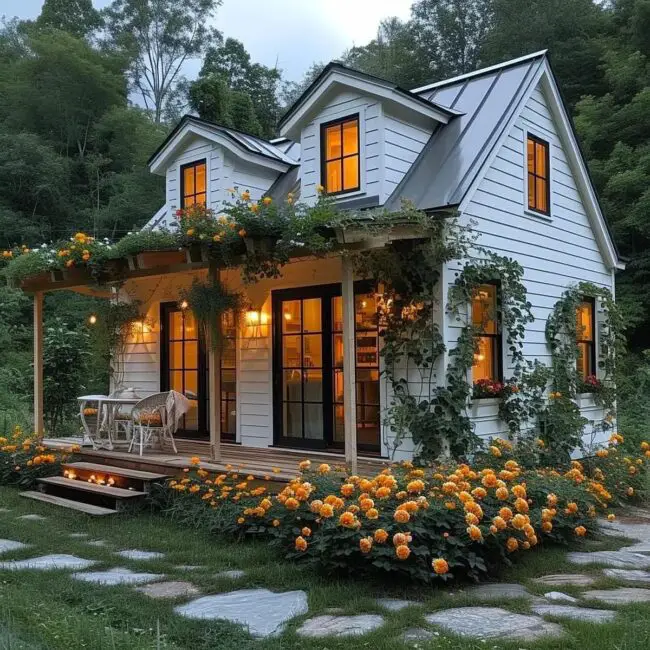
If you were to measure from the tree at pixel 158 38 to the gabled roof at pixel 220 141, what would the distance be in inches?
854

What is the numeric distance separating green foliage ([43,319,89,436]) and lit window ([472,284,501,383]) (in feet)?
19.7

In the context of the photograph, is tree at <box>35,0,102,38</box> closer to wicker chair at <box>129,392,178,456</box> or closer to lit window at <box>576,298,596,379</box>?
wicker chair at <box>129,392,178,456</box>

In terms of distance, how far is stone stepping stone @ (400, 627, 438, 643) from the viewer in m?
3.14

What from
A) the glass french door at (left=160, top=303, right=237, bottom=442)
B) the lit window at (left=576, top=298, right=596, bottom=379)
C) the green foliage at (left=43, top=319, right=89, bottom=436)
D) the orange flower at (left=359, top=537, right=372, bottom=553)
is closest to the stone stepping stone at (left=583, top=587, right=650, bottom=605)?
the orange flower at (left=359, top=537, right=372, bottom=553)

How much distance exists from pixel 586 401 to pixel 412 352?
11.5 feet

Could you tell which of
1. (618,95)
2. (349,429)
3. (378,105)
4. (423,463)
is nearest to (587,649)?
(349,429)

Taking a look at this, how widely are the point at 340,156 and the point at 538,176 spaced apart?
267cm

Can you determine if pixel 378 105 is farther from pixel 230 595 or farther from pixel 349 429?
pixel 230 595

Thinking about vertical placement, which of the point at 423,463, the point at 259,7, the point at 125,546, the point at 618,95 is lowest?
the point at 125,546

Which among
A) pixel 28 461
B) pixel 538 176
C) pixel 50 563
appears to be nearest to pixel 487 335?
pixel 538 176

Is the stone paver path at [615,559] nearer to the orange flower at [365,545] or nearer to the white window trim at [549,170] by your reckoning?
the orange flower at [365,545]

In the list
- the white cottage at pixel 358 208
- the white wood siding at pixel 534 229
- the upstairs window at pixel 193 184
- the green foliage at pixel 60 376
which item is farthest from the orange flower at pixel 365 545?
the green foliage at pixel 60 376

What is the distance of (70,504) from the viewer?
658 cm

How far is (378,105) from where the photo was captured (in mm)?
7172
